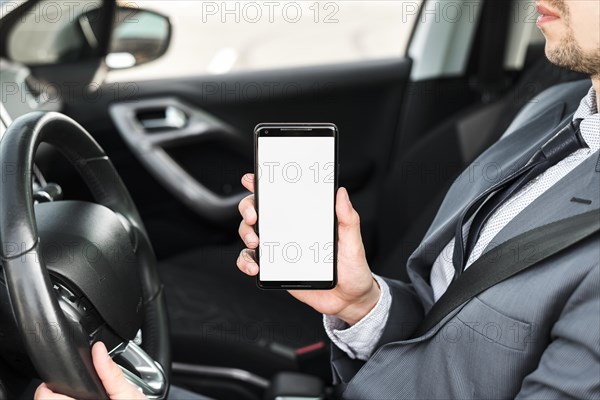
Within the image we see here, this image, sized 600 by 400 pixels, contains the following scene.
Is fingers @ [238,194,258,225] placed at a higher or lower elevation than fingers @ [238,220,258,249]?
higher

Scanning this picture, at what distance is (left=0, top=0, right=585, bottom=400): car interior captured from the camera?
71.5 inches

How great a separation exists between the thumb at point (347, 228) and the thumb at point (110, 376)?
0.33m

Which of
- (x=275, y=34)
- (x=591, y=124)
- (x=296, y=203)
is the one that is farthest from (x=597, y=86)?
(x=275, y=34)

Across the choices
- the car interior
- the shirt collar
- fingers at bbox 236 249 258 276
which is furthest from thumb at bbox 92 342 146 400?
the car interior

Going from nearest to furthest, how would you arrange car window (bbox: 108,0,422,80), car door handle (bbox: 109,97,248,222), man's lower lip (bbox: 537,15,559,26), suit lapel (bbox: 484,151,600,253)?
suit lapel (bbox: 484,151,600,253), man's lower lip (bbox: 537,15,559,26), car door handle (bbox: 109,97,248,222), car window (bbox: 108,0,422,80)

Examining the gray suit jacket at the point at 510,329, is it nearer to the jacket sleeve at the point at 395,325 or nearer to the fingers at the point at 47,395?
the jacket sleeve at the point at 395,325

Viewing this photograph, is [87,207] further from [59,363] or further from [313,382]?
[313,382]

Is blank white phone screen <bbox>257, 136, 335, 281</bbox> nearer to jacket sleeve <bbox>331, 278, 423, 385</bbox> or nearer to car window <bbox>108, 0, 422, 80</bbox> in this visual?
jacket sleeve <bbox>331, 278, 423, 385</bbox>

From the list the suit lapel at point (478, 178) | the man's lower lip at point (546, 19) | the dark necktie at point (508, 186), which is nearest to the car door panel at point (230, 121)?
the suit lapel at point (478, 178)

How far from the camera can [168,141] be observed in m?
2.22

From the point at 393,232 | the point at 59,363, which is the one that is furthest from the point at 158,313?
the point at 393,232

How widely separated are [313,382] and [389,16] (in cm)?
182

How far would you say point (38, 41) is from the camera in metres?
2.14

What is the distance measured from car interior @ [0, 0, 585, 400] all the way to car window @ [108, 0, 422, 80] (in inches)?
3.5
